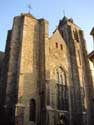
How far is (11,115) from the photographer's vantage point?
13.2m

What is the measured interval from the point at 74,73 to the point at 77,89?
176 centimetres

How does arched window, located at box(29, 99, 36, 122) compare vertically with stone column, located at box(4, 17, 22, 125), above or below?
below

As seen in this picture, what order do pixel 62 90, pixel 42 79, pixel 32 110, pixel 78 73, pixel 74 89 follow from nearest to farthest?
pixel 32 110 → pixel 42 79 → pixel 62 90 → pixel 74 89 → pixel 78 73

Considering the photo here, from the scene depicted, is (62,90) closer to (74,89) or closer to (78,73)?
(74,89)

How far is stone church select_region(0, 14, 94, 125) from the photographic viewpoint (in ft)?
46.8

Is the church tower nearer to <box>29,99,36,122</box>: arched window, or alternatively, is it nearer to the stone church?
the stone church

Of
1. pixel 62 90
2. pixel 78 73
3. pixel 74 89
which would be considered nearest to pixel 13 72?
pixel 62 90

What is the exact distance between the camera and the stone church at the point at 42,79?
14250 mm

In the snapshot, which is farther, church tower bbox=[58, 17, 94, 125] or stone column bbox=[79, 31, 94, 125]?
stone column bbox=[79, 31, 94, 125]

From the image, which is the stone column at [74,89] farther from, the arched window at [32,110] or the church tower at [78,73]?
the arched window at [32,110]

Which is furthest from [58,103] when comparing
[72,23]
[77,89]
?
[72,23]

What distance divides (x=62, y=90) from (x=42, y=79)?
2.85 meters

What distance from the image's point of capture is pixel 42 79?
15.9 m

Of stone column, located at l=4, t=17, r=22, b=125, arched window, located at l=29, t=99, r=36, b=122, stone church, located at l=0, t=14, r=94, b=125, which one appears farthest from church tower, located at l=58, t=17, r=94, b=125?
stone column, located at l=4, t=17, r=22, b=125
